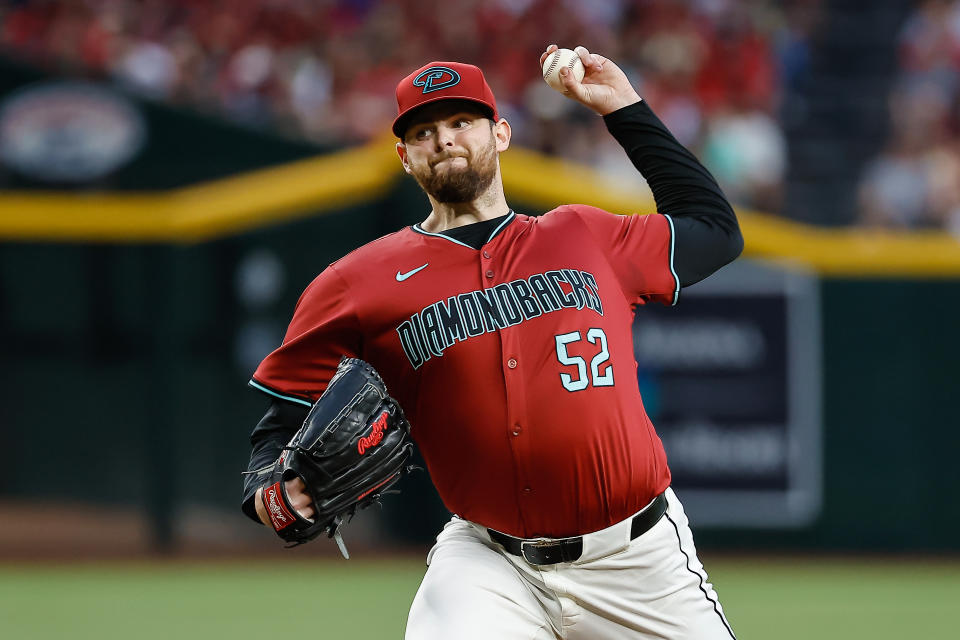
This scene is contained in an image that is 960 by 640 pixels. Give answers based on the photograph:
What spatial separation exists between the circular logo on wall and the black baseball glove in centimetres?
698

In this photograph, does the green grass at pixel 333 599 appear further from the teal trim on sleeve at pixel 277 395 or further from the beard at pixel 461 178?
the beard at pixel 461 178

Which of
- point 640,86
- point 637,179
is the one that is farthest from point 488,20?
point 637,179

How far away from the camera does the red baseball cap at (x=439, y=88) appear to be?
3.42 metres

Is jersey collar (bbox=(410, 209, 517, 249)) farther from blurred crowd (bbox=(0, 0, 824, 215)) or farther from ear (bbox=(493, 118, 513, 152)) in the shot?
blurred crowd (bbox=(0, 0, 824, 215))

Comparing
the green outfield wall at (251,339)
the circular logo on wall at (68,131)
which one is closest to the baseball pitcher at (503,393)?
the green outfield wall at (251,339)

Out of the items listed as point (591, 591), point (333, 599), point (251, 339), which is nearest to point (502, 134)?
point (591, 591)

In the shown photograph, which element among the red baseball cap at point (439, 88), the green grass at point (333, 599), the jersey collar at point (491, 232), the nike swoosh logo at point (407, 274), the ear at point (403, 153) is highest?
the red baseball cap at point (439, 88)

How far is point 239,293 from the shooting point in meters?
8.80

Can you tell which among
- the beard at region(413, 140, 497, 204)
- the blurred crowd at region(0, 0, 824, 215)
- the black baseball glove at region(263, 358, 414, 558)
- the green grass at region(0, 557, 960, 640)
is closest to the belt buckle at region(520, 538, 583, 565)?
the black baseball glove at region(263, 358, 414, 558)

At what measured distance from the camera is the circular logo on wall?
9680 mm

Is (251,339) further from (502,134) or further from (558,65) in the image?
(558,65)

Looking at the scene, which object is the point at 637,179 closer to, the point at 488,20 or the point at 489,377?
the point at 488,20

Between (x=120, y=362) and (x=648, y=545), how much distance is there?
19.7ft

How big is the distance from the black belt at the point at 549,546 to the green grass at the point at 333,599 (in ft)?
9.90
